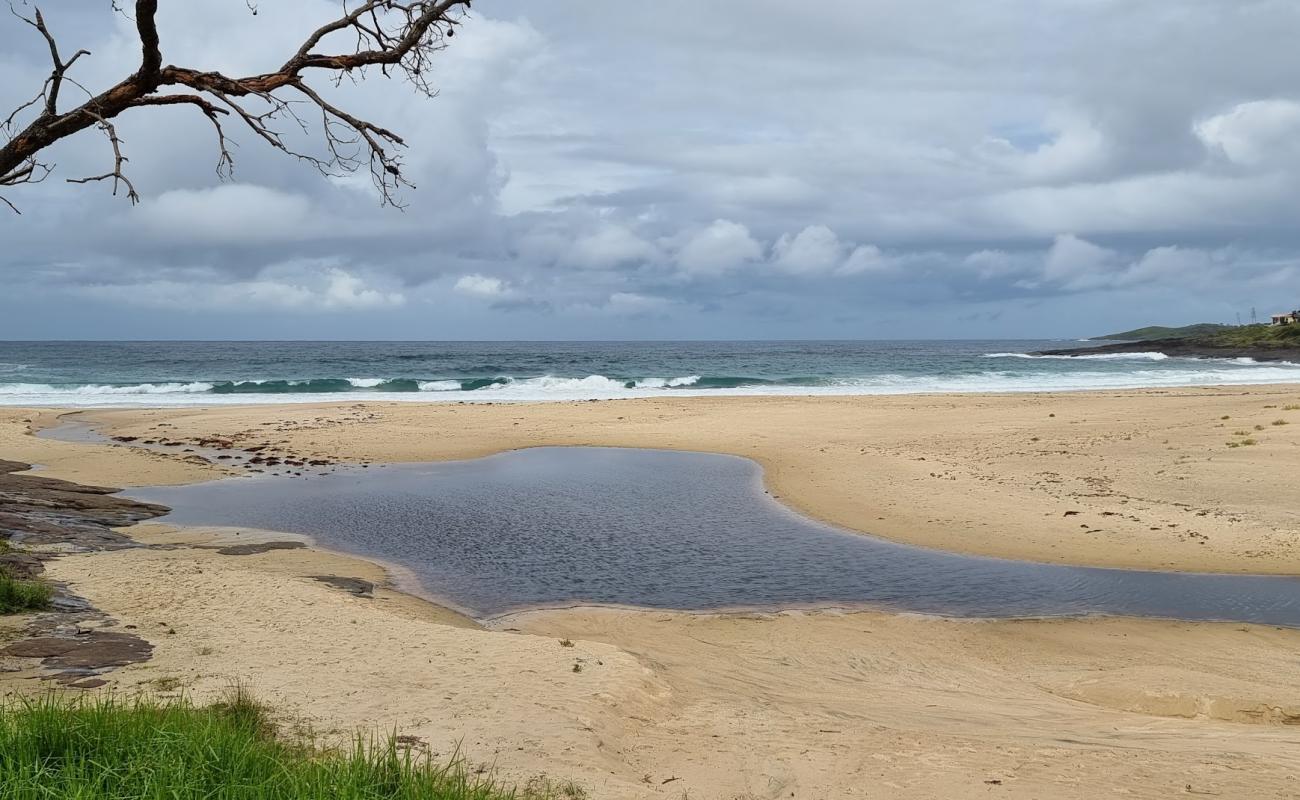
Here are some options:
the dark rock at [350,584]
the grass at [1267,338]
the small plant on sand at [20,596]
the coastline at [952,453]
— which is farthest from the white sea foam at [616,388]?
the small plant on sand at [20,596]

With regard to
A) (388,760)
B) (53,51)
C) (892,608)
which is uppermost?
(53,51)

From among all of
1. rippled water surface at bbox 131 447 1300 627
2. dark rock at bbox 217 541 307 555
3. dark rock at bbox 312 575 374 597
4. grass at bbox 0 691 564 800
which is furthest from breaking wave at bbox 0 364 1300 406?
grass at bbox 0 691 564 800

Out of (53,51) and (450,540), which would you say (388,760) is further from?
(450,540)

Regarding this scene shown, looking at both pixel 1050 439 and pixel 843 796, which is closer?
pixel 843 796

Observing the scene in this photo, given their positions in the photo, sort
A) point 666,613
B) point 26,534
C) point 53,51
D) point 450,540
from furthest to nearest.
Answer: point 450,540
point 26,534
point 666,613
point 53,51

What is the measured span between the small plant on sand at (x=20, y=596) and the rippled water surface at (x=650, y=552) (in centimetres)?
377

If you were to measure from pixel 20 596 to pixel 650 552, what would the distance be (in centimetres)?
719

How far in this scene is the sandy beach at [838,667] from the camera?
544 cm

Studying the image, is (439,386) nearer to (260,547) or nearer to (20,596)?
(260,547)

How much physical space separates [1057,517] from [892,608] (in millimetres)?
5355

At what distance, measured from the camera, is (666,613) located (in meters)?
9.69

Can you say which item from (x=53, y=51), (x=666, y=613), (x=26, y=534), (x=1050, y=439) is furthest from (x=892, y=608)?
(x=1050, y=439)

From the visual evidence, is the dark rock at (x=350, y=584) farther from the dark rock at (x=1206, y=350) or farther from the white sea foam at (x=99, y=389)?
the dark rock at (x=1206, y=350)

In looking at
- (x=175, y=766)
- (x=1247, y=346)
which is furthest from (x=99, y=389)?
(x=1247, y=346)
